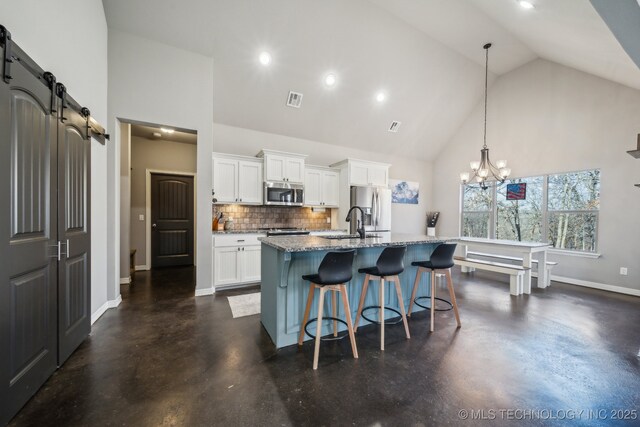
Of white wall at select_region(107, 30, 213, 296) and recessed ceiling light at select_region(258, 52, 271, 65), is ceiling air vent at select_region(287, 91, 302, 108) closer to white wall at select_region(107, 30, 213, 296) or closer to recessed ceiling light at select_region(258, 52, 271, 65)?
recessed ceiling light at select_region(258, 52, 271, 65)

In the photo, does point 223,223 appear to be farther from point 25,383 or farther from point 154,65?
point 25,383

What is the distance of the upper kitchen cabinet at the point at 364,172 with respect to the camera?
5281 millimetres

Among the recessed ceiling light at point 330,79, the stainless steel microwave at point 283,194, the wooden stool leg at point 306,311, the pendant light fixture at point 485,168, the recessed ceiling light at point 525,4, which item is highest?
the recessed ceiling light at point 525,4

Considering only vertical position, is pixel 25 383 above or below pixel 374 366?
above

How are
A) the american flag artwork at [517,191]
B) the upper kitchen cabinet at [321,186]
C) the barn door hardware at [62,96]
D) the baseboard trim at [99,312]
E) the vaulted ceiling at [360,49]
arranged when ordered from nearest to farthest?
the barn door hardware at [62,96], the baseboard trim at [99,312], the vaulted ceiling at [360,49], the upper kitchen cabinet at [321,186], the american flag artwork at [517,191]

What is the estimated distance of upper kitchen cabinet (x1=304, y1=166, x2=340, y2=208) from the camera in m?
5.16

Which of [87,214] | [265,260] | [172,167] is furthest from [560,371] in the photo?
[172,167]

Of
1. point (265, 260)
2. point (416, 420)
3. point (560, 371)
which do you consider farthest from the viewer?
point (265, 260)

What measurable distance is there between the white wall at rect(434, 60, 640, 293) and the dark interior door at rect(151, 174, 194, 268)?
23.7 ft

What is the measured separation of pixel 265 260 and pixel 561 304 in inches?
167

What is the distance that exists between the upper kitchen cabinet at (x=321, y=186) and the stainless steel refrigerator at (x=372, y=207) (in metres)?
0.43

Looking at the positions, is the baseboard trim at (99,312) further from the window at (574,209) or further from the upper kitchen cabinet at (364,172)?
the window at (574,209)

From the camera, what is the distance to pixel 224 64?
157 inches

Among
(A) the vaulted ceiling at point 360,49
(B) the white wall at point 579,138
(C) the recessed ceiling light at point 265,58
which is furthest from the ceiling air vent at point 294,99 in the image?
(B) the white wall at point 579,138
